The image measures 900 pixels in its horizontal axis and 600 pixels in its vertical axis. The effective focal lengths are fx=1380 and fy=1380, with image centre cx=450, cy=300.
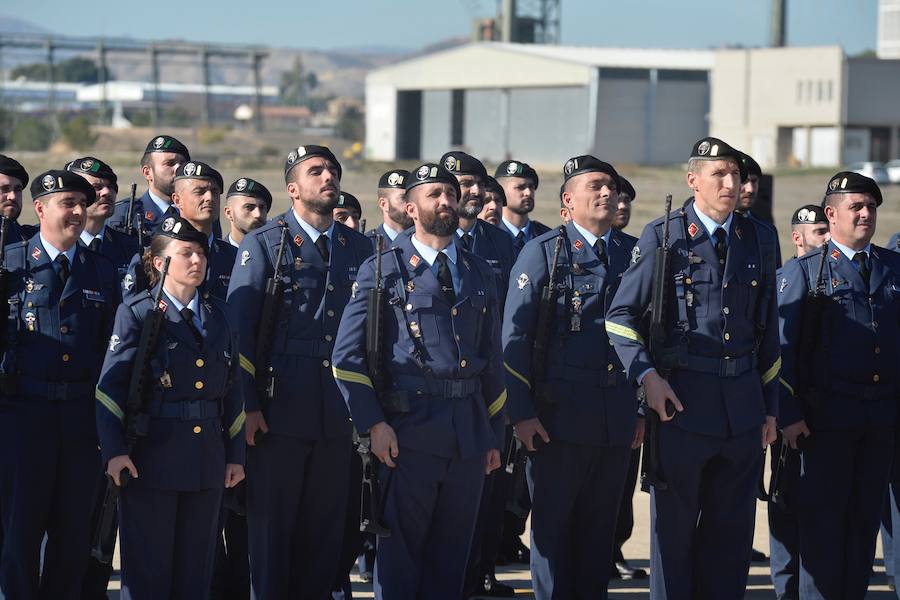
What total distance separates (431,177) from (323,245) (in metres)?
1.11

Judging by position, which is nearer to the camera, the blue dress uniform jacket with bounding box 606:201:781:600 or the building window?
the blue dress uniform jacket with bounding box 606:201:781:600

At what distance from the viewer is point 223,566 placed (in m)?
7.54

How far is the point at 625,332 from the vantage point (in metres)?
6.41

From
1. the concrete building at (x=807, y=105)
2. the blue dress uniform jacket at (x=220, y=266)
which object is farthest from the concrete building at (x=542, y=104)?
the blue dress uniform jacket at (x=220, y=266)

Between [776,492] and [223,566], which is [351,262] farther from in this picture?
[776,492]

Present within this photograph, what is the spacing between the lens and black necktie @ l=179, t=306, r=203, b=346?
5.92 m

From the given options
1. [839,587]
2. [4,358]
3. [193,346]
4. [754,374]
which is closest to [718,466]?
[754,374]

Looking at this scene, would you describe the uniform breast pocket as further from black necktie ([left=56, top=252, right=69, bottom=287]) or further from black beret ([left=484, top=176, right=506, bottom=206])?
black beret ([left=484, top=176, right=506, bottom=206])

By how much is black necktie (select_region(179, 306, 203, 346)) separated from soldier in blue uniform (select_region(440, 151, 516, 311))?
2.49 meters

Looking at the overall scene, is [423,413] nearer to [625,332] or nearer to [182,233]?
[625,332]

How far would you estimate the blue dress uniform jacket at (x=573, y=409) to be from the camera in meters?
6.85

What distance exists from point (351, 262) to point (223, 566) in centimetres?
186

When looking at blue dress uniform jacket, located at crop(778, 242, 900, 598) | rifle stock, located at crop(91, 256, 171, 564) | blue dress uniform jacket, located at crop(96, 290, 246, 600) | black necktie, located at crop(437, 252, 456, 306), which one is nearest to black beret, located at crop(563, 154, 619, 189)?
black necktie, located at crop(437, 252, 456, 306)

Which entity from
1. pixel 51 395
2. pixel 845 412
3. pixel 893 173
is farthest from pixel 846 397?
pixel 893 173
